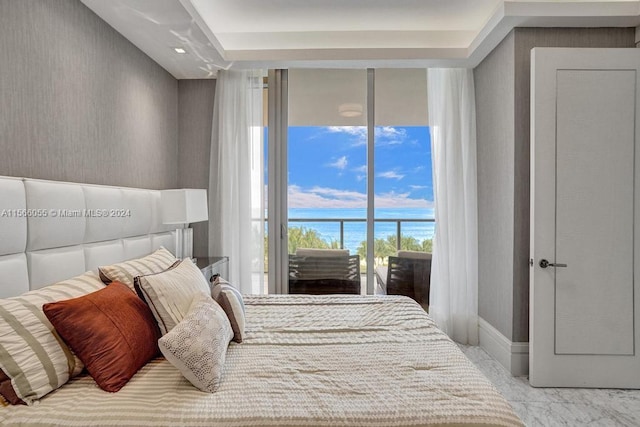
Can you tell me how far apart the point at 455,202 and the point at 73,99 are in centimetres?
318

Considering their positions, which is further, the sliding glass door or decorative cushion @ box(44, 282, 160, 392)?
the sliding glass door

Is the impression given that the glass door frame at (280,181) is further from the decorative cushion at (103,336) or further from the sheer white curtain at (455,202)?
the decorative cushion at (103,336)

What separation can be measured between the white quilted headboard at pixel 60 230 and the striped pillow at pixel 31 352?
0.88 ft

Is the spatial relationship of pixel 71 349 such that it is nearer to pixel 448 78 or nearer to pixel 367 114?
pixel 367 114

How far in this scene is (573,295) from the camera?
2676 mm

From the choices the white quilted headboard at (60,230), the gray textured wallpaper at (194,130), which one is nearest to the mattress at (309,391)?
the white quilted headboard at (60,230)

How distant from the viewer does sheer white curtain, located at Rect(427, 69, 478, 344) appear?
3.64 m

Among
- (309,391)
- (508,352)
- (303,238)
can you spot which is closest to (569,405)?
(508,352)

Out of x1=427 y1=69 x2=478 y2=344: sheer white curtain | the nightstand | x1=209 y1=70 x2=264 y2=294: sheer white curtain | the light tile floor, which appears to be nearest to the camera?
the light tile floor

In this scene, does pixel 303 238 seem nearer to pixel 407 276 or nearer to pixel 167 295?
pixel 407 276

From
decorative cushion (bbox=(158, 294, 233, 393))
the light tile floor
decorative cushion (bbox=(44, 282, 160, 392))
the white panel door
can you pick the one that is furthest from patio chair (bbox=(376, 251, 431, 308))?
decorative cushion (bbox=(44, 282, 160, 392))

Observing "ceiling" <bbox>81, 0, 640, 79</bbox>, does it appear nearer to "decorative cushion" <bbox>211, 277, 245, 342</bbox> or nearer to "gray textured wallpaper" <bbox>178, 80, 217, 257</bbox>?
"gray textured wallpaper" <bbox>178, 80, 217, 257</bbox>

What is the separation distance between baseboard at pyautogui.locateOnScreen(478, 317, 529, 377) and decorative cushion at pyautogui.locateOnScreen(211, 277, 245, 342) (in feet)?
7.17

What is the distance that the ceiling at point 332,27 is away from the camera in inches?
106
